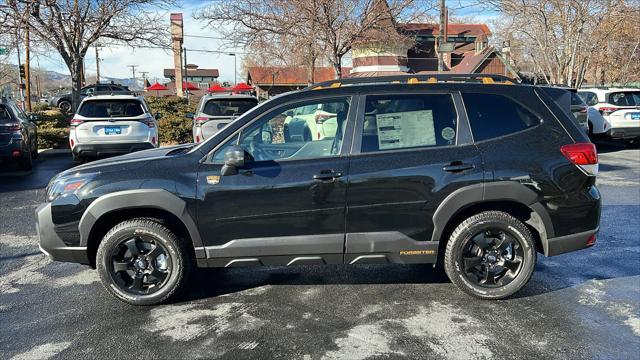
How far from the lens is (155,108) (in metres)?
21.0

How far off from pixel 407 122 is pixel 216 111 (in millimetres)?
7414

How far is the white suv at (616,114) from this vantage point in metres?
14.1

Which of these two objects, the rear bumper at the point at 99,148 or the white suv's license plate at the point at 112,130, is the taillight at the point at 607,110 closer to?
the rear bumper at the point at 99,148

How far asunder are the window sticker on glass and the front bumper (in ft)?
8.60

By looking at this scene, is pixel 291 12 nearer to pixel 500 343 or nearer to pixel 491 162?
pixel 491 162

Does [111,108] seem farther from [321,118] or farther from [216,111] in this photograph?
[321,118]

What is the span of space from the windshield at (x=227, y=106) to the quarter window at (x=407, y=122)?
7.10 metres

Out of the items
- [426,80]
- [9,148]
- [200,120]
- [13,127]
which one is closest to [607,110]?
[200,120]

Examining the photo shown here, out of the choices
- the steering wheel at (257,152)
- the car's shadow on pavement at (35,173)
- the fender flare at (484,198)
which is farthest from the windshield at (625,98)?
the car's shadow on pavement at (35,173)

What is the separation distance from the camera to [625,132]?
1415 centimetres

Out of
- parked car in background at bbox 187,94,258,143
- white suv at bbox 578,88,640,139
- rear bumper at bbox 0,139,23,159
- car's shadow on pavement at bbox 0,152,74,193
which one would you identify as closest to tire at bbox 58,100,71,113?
car's shadow on pavement at bbox 0,152,74,193

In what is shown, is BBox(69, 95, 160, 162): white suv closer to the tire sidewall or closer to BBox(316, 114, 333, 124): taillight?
the tire sidewall

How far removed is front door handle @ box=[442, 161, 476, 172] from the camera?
3.99 meters

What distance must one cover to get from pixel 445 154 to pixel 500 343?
1.49 metres
